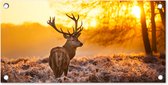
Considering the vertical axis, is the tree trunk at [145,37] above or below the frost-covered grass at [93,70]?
above

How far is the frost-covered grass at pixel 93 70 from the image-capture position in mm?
2162

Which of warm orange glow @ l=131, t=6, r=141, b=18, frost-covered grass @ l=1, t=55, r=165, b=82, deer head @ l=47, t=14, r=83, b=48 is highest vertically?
warm orange glow @ l=131, t=6, r=141, b=18

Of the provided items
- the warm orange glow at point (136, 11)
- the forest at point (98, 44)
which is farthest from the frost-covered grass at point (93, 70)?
the warm orange glow at point (136, 11)

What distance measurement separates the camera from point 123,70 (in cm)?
218

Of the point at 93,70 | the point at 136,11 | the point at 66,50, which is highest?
the point at 136,11

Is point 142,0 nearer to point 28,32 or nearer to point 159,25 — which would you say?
point 159,25

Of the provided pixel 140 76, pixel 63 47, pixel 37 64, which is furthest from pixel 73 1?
pixel 140 76

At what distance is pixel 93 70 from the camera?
7.14 feet

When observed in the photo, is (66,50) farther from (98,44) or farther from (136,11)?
(136,11)

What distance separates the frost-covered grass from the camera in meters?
2.16

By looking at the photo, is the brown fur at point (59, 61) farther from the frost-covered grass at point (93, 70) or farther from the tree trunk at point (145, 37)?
the tree trunk at point (145, 37)

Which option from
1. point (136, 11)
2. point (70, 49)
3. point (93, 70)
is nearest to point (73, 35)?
point (70, 49)

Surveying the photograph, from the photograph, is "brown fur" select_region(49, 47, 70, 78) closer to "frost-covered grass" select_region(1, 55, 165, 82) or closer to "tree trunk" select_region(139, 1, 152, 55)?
"frost-covered grass" select_region(1, 55, 165, 82)

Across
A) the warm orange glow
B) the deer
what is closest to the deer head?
the deer
